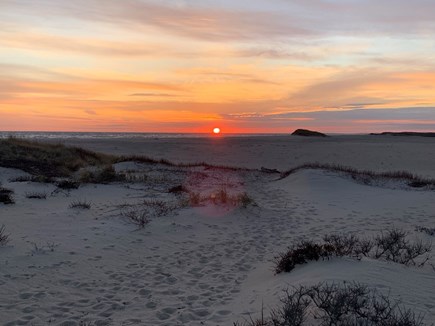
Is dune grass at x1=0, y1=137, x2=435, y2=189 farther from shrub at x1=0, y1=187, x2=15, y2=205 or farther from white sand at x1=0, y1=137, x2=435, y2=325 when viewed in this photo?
shrub at x1=0, y1=187, x2=15, y2=205

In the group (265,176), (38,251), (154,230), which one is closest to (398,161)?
(265,176)

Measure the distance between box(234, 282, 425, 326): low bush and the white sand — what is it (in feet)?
1.14

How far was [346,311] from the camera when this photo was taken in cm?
426

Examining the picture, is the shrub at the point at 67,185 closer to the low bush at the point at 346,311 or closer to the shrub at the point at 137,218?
the shrub at the point at 137,218

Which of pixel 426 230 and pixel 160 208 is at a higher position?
pixel 160 208

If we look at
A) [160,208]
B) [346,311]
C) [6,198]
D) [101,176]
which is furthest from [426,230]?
[101,176]

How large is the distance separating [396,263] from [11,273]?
632 cm

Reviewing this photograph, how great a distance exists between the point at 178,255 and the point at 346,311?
182 inches

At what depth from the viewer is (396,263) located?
6.36m

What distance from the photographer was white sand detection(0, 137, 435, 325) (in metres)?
5.50

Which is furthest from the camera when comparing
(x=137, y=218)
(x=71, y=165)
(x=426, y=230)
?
(x=71, y=165)

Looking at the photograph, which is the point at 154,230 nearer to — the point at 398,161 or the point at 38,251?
the point at 38,251

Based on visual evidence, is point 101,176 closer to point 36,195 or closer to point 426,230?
point 36,195

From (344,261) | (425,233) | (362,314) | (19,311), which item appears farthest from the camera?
(425,233)
